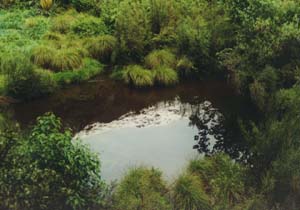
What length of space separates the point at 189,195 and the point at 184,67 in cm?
765

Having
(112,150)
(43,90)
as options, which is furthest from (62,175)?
(43,90)

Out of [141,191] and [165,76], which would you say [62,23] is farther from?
[141,191]

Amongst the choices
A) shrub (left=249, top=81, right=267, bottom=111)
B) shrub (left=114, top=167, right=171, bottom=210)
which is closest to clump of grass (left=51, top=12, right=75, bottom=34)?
shrub (left=249, top=81, right=267, bottom=111)

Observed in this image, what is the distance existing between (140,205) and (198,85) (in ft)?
25.3

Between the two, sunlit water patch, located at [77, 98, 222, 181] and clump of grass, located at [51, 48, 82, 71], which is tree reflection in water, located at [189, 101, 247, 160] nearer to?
sunlit water patch, located at [77, 98, 222, 181]

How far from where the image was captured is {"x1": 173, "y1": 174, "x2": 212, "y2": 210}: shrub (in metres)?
11.1

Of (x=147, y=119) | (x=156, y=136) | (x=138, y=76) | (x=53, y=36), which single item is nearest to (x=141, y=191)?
(x=156, y=136)

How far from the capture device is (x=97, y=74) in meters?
18.6

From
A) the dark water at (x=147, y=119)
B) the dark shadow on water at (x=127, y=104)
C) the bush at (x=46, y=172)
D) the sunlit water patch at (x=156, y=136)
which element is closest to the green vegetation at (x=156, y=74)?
the bush at (x=46, y=172)

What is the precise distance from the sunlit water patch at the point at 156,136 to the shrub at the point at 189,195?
1292 millimetres

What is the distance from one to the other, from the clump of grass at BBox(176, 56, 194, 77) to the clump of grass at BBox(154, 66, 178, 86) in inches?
13.1

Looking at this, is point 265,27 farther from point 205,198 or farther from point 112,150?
point 205,198

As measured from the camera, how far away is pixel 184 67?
60.1 ft

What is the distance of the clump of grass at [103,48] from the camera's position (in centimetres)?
1916
